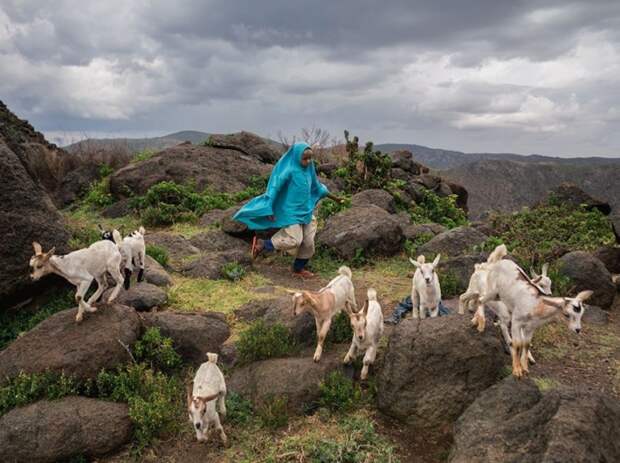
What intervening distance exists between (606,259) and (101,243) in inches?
405

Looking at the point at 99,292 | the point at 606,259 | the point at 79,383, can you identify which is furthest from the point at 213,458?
the point at 606,259

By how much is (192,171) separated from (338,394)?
12.9 m

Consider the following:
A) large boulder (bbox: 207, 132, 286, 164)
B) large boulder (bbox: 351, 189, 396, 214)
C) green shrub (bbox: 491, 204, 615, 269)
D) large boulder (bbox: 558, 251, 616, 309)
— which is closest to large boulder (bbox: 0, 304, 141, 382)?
green shrub (bbox: 491, 204, 615, 269)

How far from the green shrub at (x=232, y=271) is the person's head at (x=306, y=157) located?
244cm

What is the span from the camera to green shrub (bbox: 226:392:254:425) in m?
6.06

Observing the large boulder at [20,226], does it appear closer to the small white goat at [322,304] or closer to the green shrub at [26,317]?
the green shrub at [26,317]

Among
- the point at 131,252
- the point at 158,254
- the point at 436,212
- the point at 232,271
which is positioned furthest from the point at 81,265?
the point at 436,212

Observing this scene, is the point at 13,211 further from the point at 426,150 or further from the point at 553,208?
the point at 426,150

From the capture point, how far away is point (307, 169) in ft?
34.7

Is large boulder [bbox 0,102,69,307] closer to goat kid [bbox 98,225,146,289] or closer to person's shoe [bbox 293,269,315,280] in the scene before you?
goat kid [bbox 98,225,146,289]

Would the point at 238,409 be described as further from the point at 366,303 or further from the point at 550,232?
the point at 550,232

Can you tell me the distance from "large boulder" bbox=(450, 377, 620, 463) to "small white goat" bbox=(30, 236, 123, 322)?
180 inches

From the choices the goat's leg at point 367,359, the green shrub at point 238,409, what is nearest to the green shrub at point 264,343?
the green shrub at point 238,409

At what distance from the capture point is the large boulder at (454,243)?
11250mm
